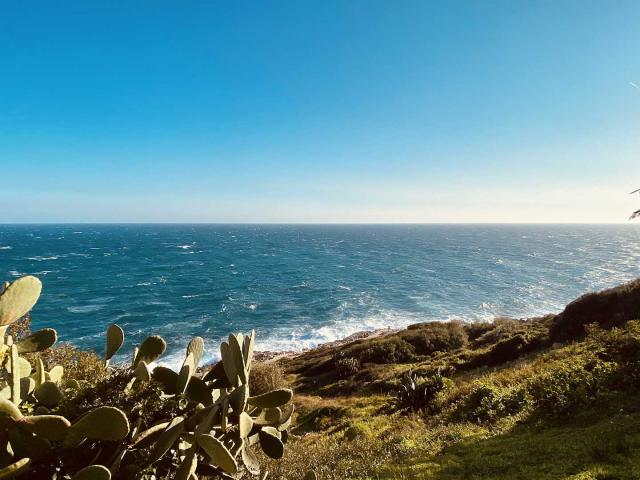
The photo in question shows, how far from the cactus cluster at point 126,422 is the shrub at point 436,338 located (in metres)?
30.5

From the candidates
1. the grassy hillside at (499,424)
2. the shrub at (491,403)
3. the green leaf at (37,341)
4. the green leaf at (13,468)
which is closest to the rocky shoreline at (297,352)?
the grassy hillside at (499,424)

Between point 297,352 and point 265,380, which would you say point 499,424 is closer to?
point 265,380

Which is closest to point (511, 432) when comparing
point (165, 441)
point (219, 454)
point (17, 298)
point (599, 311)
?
point (219, 454)

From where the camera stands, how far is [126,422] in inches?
136

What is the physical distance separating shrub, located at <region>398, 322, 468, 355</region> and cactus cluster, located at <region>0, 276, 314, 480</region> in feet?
100

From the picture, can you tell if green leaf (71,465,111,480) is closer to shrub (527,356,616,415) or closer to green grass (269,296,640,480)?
green grass (269,296,640,480)

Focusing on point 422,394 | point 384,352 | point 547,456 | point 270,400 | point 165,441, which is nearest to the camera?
point 165,441

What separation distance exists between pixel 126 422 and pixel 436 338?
1363 inches

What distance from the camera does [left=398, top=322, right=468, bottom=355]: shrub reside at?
110 feet

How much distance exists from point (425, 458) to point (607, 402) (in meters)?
5.19

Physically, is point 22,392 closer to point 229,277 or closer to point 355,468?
point 355,468

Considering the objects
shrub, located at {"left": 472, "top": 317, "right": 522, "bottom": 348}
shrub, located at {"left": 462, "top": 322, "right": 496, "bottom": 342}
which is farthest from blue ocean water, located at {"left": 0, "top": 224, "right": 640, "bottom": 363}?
shrub, located at {"left": 472, "top": 317, "right": 522, "bottom": 348}

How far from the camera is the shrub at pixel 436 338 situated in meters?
33.5

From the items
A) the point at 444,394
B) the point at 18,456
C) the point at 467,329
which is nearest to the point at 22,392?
the point at 18,456
